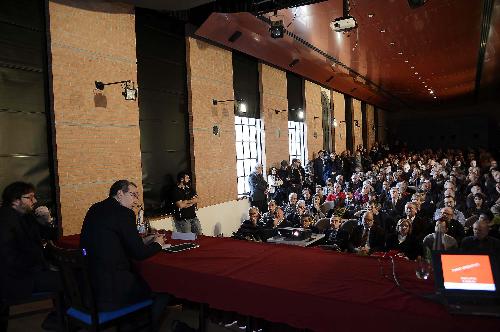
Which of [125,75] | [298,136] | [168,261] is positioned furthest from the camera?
[298,136]

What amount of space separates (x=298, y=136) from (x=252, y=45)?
5.00 meters

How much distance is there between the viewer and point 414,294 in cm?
224

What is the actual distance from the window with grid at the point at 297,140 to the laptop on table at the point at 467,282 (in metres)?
10.9

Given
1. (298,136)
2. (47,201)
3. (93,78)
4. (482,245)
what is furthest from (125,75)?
(298,136)

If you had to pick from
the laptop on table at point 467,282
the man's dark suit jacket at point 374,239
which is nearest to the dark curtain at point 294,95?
the man's dark suit jacket at point 374,239

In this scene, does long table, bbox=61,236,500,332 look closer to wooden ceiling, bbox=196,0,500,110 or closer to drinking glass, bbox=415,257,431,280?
drinking glass, bbox=415,257,431,280

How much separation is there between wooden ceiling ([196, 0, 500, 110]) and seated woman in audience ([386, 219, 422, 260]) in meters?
3.82

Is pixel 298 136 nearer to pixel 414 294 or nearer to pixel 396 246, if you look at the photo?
pixel 396 246

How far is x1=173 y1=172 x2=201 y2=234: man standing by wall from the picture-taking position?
7.36m

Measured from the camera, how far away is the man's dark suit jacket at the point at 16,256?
10.7ft

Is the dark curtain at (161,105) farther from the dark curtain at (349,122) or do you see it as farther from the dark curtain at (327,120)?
the dark curtain at (349,122)

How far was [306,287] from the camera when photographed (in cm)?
239

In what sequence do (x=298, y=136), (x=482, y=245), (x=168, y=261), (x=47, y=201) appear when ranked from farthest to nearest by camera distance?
(x=298, y=136), (x=47, y=201), (x=482, y=245), (x=168, y=261)

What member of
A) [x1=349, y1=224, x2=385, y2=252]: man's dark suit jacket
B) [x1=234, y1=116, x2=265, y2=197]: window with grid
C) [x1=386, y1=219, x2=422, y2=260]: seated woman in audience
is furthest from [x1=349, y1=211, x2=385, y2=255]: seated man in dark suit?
[x1=234, y1=116, x2=265, y2=197]: window with grid
